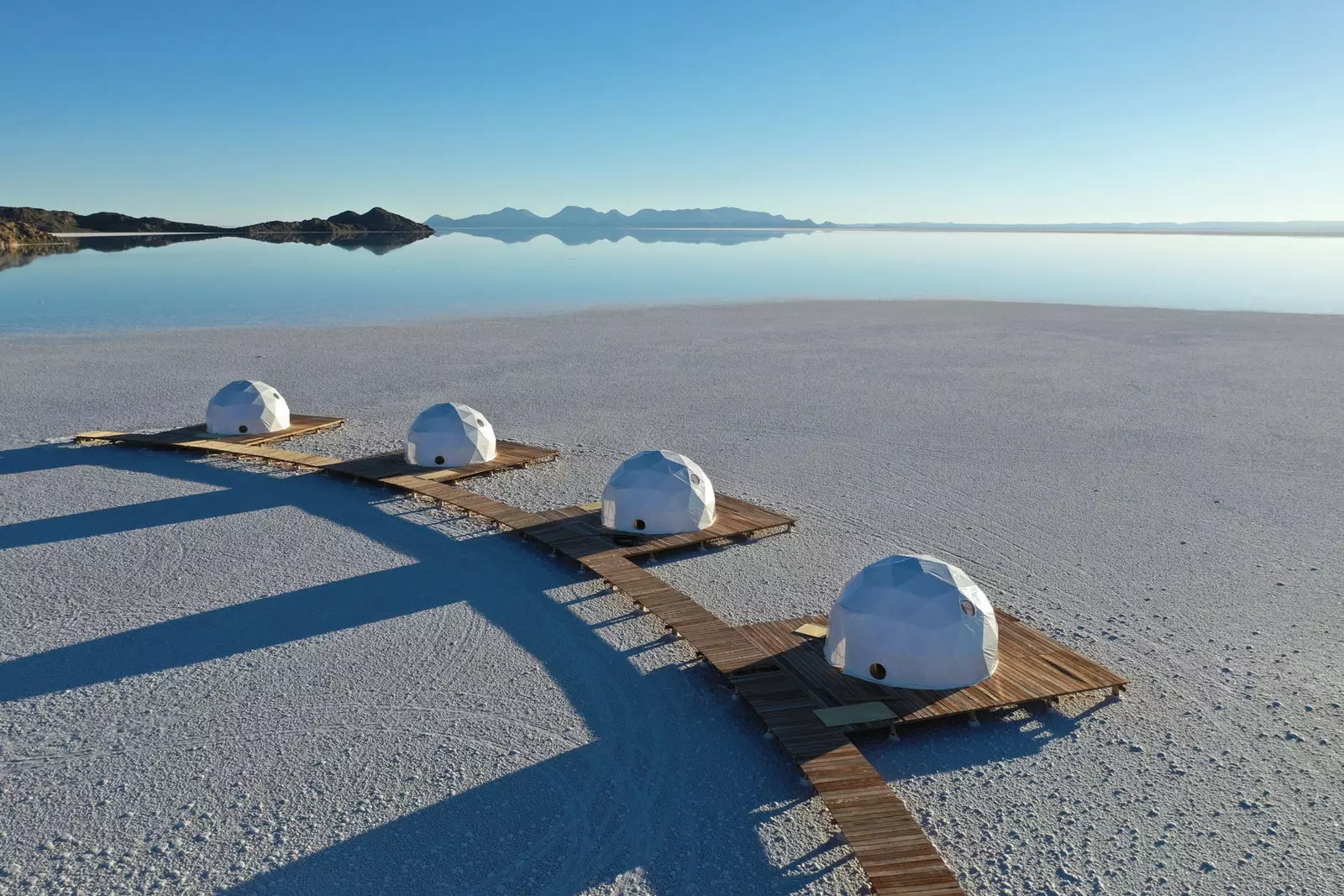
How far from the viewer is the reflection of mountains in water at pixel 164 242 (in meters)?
107

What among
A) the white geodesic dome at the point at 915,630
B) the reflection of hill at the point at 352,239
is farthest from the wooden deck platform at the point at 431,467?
the reflection of hill at the point at 352,239

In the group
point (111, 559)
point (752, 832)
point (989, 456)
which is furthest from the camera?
point (989, 456)

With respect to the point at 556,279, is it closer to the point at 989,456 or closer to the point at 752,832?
the point at 989,456

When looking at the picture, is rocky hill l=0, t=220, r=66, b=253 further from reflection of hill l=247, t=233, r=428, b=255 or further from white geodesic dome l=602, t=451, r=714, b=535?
white geodesic dome l=602, t=451, r=714, b=535

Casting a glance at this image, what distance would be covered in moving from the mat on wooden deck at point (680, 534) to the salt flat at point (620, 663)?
0.47 meters

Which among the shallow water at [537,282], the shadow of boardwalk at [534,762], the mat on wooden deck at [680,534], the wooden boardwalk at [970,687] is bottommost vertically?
the shadow of boardwalk at [534,762]

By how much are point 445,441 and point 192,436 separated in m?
6.53

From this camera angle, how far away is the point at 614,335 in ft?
134

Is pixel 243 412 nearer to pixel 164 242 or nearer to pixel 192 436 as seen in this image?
pixel 192 436

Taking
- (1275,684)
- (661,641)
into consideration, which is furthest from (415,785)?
(1275,684)

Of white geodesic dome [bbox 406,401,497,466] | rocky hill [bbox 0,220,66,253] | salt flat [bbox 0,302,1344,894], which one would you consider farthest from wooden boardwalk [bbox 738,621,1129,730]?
rocky hill [bbox 0,220,66,253]

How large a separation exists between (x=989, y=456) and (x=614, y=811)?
14423mm

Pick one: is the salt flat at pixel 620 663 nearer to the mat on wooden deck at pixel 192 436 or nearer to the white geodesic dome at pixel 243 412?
the mat on wooden deck at pixel 192 436

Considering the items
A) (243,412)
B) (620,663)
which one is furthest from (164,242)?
(620,663)
